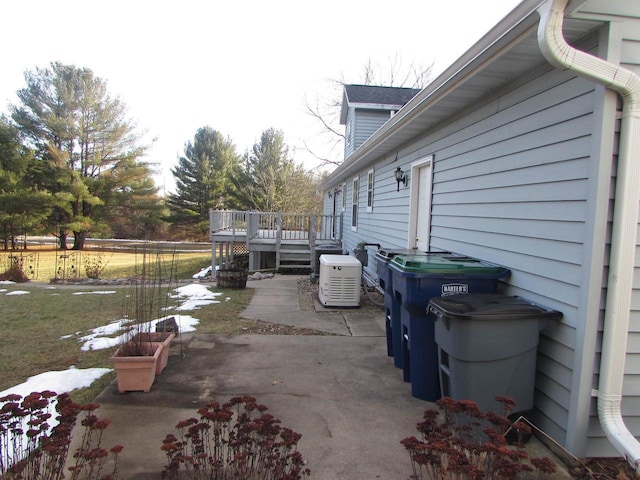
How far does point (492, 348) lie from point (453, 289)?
2.10 feet

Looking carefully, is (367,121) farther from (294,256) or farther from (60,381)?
(60,381)

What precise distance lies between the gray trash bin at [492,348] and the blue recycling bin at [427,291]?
42 centimetres

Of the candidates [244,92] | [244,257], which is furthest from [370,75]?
[244,257]

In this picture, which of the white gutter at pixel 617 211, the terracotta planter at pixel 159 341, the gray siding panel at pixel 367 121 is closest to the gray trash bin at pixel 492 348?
the white gutter at pixel 617 211

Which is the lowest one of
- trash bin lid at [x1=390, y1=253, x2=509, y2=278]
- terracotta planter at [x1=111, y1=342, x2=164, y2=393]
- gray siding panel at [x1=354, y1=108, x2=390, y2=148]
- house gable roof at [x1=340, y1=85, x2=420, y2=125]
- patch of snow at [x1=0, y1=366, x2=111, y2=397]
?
patch of snow at [x1=0, y1=366, x2=111, y2=397]

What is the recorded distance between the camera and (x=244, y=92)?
20.7 metres

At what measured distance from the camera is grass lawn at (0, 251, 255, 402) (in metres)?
3.79

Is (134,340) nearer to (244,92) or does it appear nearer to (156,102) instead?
(244,92)

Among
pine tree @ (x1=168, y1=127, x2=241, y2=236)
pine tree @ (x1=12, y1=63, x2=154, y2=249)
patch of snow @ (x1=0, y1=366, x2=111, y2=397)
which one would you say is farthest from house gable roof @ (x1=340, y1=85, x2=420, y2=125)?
pine tree @ (x1=168, y1=127, x2=241, y2=236)

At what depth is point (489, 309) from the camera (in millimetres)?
2473

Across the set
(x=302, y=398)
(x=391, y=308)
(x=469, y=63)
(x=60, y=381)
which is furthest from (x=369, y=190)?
(x=60, y=381)

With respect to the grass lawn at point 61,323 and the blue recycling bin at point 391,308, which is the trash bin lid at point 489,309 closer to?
the blue recycling bin at point 391,308

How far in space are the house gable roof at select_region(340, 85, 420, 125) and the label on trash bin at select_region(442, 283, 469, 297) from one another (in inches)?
396

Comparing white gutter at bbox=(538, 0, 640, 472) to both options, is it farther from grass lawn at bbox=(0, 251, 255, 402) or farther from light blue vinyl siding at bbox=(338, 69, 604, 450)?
grass lawn at bbox=(0, 251, 255, 402)
